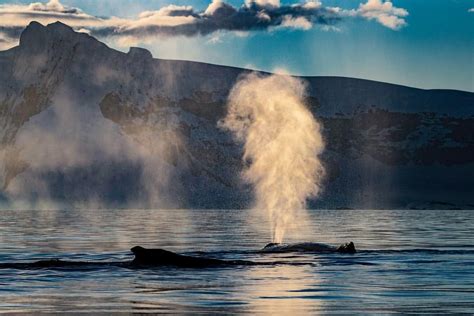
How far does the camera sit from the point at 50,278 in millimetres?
31578

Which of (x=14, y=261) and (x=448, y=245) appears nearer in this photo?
(x=14, y=261)

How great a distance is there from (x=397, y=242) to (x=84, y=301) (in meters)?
34.1

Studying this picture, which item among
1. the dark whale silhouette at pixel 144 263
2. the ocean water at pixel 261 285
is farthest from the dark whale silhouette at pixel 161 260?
the ocean water at pixel 261 285

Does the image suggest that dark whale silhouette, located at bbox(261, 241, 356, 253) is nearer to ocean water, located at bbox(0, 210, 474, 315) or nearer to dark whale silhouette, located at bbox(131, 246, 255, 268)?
ocean water, located at bbox(0, 210, 474, 315)

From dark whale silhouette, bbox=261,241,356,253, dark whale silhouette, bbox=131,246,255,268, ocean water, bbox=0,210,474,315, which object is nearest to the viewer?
ocean water, bbox=0,210,474,315

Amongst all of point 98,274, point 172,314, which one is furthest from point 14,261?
point 172,314

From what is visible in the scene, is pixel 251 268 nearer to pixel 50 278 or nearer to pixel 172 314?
pixel 50 278

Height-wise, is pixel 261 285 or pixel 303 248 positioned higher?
pixel 303 248

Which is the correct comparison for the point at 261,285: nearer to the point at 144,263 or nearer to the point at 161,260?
the point at 161,260

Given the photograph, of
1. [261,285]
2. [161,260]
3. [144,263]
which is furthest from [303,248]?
[261,285]

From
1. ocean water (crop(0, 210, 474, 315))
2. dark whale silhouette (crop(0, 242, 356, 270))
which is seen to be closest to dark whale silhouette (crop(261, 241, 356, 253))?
ocean water (crop(0, 210, 474, 315))

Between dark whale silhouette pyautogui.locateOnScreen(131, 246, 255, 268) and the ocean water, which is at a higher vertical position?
dark whale silhouette pyautogui.locateOnScreen(131, 246, 255, 268)

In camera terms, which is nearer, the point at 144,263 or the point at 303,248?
the point at 144,263

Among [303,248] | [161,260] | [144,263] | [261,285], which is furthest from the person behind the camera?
[303,248]
